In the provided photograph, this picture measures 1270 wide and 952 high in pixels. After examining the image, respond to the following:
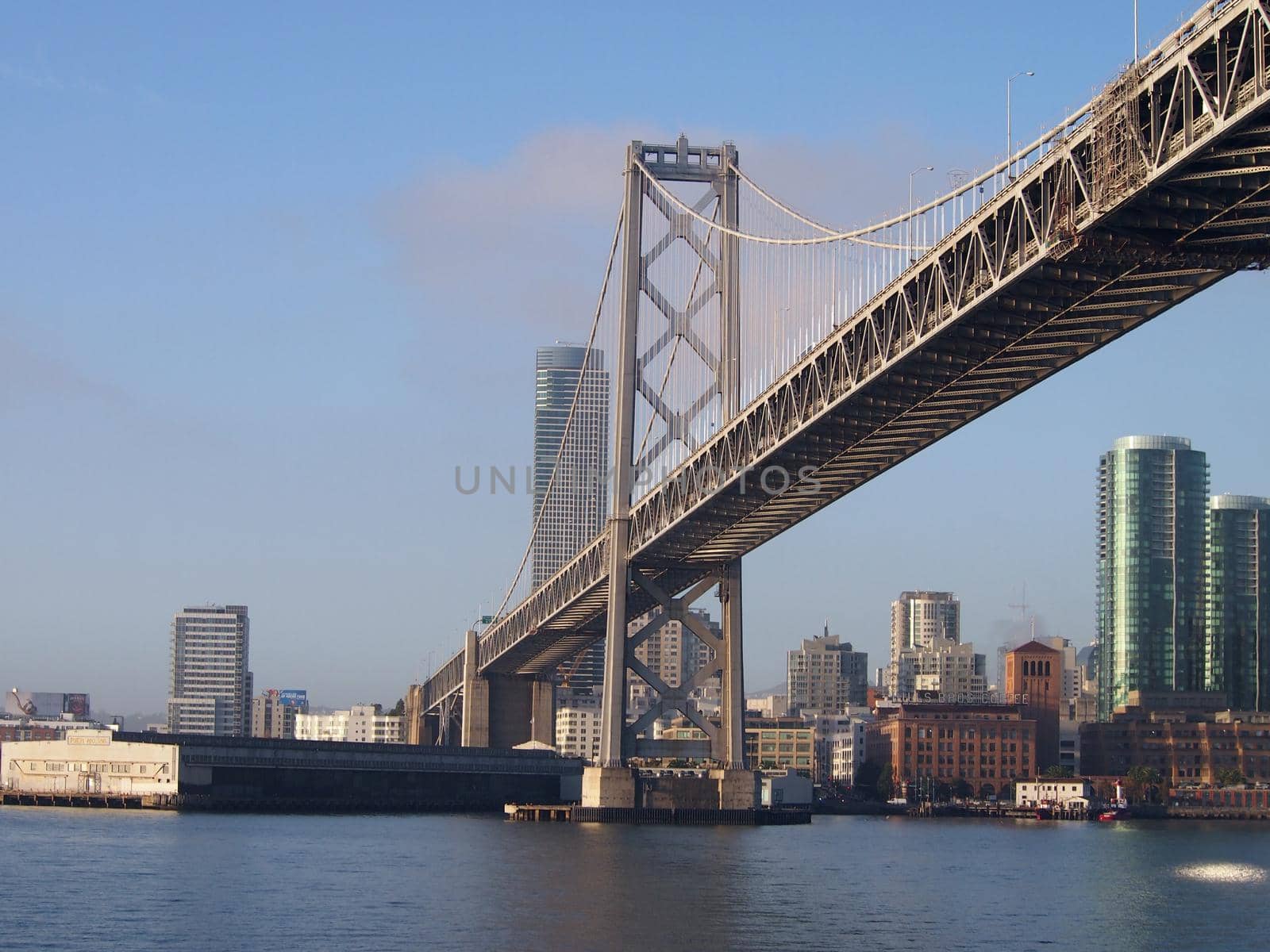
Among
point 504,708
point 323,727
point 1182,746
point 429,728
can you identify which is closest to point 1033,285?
point 504,708

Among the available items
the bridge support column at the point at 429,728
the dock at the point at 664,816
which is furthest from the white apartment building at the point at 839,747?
the dock at the point at 664,816

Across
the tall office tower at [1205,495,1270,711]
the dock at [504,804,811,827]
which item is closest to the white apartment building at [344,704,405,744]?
the tall office tower at [1205,495,1270,711]

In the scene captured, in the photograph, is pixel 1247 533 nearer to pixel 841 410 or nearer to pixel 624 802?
pixel 624 802

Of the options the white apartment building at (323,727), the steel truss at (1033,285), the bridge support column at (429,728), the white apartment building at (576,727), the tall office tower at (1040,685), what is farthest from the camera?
the white apartment building at (323,727)

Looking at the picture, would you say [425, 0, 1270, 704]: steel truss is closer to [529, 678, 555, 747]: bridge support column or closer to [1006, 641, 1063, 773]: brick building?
[529, 678, 555, 747]: bridge support column

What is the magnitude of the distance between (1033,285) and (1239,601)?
509 ft

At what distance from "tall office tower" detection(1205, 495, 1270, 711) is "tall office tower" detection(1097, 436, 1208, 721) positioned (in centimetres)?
110

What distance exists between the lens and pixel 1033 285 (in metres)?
36.1

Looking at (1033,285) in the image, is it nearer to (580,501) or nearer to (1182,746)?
(580,501)

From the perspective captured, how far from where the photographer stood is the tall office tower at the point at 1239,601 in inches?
7013

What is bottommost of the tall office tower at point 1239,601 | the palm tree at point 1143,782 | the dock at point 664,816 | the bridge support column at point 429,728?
the palm tree at point 1143,782

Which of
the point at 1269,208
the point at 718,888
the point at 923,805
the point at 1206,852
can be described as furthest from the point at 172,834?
the point at 923,805

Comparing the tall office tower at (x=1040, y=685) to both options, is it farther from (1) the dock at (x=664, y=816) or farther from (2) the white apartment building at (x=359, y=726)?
(1) the dock at (x=664, y=816)

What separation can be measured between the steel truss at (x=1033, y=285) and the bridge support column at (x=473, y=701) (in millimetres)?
36593
